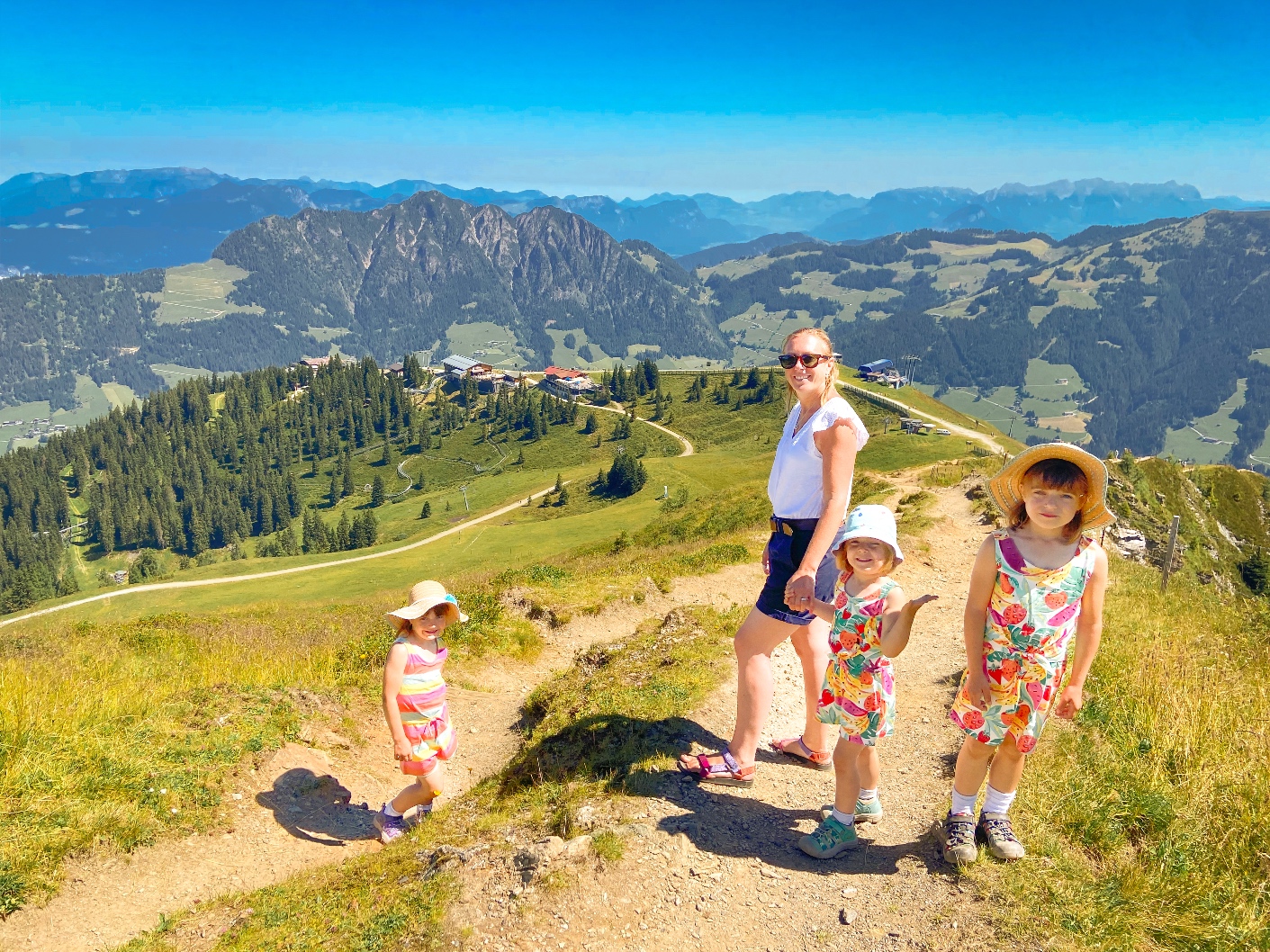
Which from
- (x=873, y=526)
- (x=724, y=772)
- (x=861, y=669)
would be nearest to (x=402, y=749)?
(x=724, y=772)

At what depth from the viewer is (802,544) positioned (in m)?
7.71

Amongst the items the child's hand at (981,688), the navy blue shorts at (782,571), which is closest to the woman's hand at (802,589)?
the navy blue shorts at (782,571)

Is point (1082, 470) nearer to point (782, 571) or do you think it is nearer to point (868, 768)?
point (782, 571)

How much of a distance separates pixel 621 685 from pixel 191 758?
5.93 metres

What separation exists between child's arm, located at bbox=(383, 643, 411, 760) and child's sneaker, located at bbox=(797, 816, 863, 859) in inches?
183

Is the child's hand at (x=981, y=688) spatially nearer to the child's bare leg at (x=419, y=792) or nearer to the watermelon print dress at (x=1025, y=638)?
the watermelon print dress at (x=1025, y=638)

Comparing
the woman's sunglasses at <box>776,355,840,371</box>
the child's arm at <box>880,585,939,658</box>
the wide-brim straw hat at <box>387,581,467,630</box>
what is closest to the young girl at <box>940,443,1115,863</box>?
the child's arm at <box>880,585,939,658</box>

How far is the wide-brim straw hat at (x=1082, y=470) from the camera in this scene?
5.83m

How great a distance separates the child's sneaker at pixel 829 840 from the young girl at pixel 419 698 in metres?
4.46

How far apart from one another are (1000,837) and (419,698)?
6.29m

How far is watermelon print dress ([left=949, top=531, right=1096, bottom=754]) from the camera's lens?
20.2ft

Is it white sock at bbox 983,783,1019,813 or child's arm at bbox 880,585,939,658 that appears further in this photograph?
white sock at bbox 983,783,1019,813

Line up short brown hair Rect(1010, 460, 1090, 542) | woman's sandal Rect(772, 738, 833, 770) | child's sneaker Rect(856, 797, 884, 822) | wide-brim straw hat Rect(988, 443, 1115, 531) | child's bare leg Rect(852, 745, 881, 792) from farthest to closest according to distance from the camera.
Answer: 1. woman's sandal Rect(772, 738, 833, 770)
2. child's sneaker Rect(856, 797, 884, 822)
3. child's bare leg Rect(852, 745, 881, 792)
4. short brown hair Rect(1010, 460, 1090, 542)
5. wide-brim straw hat Rect(988, 443, 1115, 531)

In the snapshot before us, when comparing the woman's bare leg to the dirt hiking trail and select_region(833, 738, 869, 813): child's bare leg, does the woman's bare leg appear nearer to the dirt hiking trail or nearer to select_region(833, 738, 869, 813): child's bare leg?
the dirt hiking trail
